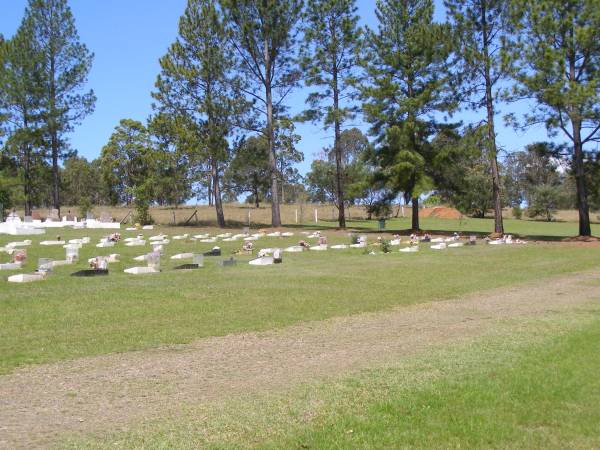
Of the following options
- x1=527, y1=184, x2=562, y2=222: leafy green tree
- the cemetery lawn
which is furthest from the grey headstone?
x1=527, y1=184, x2=562, y2=222: leafy green tree

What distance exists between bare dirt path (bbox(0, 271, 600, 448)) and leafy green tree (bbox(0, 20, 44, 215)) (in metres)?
38.8

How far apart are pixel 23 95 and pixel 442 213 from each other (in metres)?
41.3

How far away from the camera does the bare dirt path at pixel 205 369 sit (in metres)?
5.19

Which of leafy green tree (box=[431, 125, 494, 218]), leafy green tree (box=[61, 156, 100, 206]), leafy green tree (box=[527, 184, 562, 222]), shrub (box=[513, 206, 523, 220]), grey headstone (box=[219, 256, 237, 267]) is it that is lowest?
grey headstone (box=[219, 256, 237, 267])

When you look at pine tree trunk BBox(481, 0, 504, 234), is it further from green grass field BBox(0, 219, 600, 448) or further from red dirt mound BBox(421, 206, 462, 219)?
red dirt mound BBox(421, 206, 462, 219)

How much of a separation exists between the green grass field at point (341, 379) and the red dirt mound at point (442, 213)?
45.8 metres

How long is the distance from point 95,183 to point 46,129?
169 feet

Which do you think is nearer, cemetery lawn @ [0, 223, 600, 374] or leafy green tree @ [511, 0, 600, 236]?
cemetery lawn @ [0, 223, 600, 374]

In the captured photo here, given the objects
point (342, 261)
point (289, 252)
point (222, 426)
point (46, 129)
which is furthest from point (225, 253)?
point (46, 129)

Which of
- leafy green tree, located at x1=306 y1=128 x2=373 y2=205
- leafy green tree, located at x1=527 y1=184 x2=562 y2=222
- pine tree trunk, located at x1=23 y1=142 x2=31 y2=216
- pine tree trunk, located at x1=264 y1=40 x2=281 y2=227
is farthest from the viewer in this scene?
leafy green tree, located at x1=527 y1=184 x2=562 y2=222

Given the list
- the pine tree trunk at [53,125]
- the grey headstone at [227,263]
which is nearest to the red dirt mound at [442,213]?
the pine tree trunk at [53,125]

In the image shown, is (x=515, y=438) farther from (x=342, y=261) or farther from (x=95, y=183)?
(x=95, y=183)

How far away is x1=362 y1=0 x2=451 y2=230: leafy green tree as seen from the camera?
3294 cm

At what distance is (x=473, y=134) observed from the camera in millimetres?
31047
